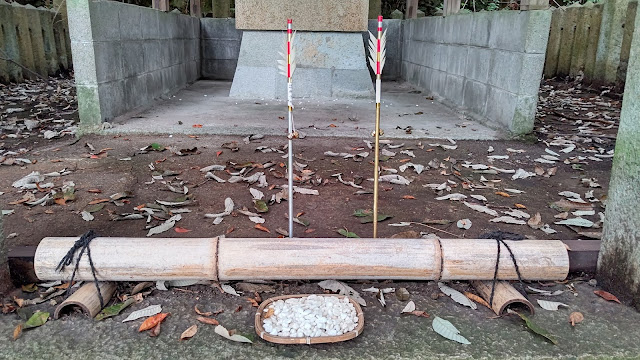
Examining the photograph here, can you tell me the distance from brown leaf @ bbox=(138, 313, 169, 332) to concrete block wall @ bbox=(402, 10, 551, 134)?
13.2 feet

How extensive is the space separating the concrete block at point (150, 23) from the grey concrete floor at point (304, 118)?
0.84m

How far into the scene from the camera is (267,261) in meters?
2.20

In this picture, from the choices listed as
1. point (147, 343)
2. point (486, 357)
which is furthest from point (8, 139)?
point (486, 357)

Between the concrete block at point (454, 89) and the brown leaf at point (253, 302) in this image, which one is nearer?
the brown leaf at point (253, 302)

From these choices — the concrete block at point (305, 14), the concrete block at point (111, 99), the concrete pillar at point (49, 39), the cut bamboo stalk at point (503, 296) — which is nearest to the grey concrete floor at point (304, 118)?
the concrete block at point (111, 99)

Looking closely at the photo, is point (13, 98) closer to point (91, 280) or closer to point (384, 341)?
point (91, 280)

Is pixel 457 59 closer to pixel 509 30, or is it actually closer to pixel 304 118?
pixel 509 30

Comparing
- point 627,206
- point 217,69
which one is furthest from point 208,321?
point 217,69

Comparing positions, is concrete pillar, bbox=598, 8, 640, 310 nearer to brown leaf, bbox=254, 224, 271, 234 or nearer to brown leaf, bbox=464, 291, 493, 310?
brown leaf, bbox=464, 291, 493, 310

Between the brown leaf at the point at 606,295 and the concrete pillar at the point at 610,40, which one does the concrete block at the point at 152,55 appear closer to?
the brown leaf at the point at 606,295

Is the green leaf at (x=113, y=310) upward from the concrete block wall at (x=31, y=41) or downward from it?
downward

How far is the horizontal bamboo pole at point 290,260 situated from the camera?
7.16 ft

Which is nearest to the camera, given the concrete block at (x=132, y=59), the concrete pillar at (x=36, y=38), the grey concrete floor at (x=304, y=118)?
the grey concrete floor at (x=304, y=118)

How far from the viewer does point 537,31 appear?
462 centimetres
